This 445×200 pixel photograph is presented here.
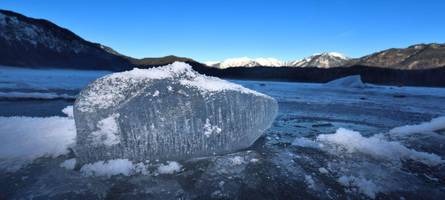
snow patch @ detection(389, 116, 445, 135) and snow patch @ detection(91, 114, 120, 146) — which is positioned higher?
snow patch @ detection(91, 114, 120, 146)

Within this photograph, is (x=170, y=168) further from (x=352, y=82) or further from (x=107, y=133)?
(x=352, y=82)

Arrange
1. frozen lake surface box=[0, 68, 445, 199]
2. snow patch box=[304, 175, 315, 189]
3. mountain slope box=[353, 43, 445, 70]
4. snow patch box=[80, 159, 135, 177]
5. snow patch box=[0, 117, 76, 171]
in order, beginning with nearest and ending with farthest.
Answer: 1. frozen lake surface box=[0, 68, 445, 199]
2. snow patch box=[304, 175, 315, 189]
3. snow patch box=[80, 159, 135, 177]
4. snow patch box=[0, 117, 76, 171]
5. mountain slope box=[353, 43, 445, 70]

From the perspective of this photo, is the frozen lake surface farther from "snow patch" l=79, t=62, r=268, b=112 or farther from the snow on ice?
"snow patch" l=79, t=62, r=268, b=112

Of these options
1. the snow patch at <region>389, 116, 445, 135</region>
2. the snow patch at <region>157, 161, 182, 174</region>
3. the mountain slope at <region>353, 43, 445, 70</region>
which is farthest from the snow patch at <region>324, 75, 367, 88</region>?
the mountain slope at <region>353, 43, 445, 70</region>

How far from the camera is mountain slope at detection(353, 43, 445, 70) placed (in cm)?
14336

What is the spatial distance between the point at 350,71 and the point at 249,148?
8089cm

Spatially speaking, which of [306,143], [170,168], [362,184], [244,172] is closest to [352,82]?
[306,143]

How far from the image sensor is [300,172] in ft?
8.36

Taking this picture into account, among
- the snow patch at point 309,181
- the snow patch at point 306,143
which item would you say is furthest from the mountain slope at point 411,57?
the snow patch at point 309,181

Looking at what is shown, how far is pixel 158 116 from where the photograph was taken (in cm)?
280

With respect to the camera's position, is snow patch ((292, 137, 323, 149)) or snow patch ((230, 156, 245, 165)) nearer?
snow patch ((230, 156, 245, 165))

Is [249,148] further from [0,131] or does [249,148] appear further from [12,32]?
[12,32]

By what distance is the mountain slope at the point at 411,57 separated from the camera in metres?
143

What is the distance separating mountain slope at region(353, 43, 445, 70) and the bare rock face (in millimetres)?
154435
